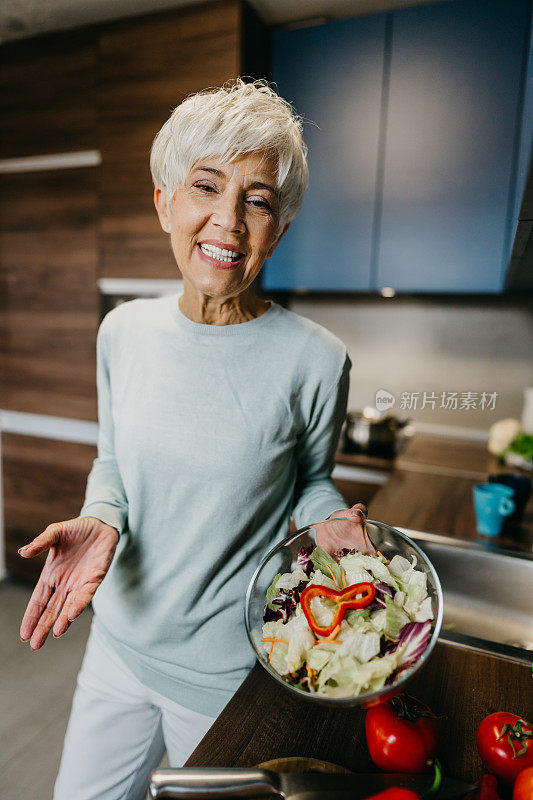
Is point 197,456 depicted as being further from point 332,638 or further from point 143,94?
point 143,94

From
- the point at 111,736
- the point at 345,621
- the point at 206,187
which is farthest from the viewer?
the point at 111,736

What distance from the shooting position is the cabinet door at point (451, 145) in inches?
54.7

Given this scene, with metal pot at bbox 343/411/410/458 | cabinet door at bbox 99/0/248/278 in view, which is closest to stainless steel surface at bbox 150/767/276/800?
metal pot at bbox 343/411/410/458

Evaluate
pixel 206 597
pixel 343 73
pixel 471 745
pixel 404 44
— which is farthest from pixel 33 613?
pixel 404 44

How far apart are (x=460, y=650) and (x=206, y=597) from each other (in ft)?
1.25

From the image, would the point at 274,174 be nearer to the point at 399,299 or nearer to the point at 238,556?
the point at 238,556

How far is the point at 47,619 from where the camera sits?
0.64 meters

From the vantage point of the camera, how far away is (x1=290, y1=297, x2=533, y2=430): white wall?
189cm

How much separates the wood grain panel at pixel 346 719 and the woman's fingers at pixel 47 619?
23 cm

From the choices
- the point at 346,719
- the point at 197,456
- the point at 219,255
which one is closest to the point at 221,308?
the point at 219,255

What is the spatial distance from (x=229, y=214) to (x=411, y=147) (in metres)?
1.17

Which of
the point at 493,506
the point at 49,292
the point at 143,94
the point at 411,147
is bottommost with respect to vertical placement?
the point at 493,506

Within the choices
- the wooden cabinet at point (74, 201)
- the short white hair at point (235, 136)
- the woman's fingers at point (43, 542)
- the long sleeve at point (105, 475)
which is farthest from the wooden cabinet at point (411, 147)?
the woman's fingers at point (43, 542)

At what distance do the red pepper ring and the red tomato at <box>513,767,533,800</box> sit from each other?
0.19 m
